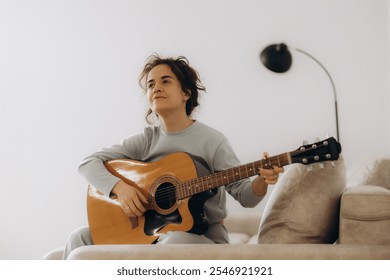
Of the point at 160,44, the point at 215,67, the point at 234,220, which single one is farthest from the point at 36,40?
the point at 234,220

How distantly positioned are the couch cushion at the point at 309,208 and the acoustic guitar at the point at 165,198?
8 centimetres

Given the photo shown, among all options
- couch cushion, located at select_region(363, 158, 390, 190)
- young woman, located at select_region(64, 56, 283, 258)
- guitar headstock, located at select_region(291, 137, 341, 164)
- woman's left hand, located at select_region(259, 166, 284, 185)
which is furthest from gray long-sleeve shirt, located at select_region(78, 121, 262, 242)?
couch cushion, located at select_region(363, 158, 390, 190)

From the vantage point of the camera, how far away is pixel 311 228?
125 cm

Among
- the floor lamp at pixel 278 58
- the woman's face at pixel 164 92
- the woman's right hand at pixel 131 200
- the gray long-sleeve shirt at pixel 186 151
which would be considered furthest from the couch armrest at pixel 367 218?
→ the floor lamp at pixel 278 58

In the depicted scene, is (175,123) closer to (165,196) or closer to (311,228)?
(165,196)

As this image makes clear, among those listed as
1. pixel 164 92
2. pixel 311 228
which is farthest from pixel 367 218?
pixel 164 92

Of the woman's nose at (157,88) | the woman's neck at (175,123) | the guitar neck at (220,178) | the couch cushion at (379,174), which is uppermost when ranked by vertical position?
the woman's nose at (157,88)

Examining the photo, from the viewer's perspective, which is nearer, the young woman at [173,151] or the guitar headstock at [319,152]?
the guitar headstock at [319,152]

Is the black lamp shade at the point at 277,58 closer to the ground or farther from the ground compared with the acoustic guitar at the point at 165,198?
farther from the ground

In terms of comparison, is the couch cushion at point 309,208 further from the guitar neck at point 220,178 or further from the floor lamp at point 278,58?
the floor lamp at point 278,58

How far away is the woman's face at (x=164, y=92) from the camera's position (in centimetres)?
165

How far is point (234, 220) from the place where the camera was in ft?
7.77

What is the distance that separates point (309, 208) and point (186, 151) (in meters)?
0.46

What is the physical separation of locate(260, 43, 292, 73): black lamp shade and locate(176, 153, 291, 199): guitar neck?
1335 mm
